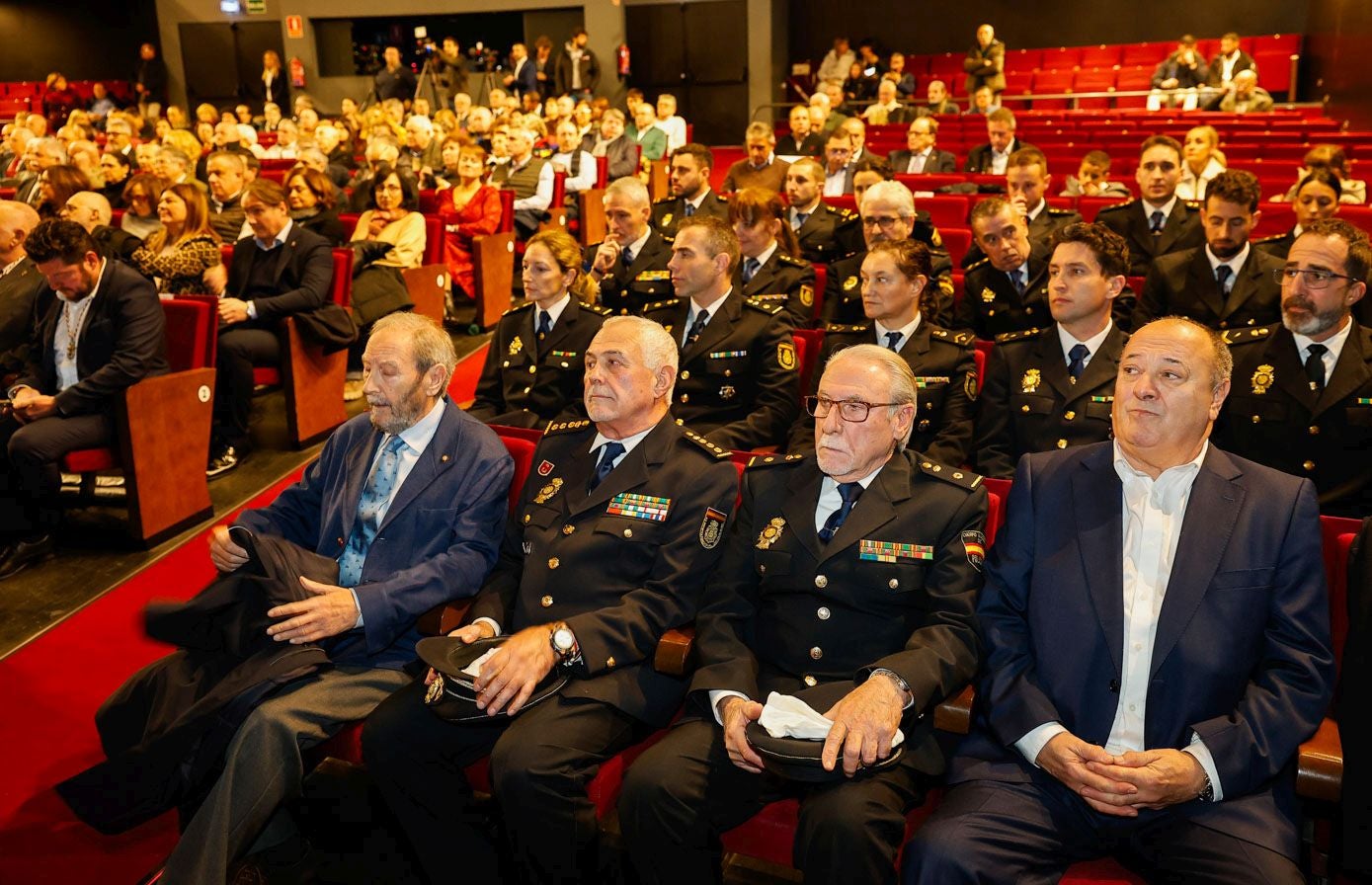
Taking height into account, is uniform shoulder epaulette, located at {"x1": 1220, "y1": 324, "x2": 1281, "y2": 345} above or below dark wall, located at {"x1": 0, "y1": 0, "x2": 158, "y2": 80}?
below

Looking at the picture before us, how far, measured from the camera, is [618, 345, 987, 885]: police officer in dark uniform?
1.67 metres

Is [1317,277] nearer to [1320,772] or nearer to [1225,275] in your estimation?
[1225,275]

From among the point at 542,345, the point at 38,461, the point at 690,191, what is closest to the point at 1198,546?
the point at 542,345

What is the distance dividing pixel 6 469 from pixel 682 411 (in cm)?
229

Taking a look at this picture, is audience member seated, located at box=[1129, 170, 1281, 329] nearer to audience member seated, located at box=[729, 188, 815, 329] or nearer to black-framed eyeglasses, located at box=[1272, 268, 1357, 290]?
black-framed eyeglasses, located at box=[1272, 268, 1357, 290]

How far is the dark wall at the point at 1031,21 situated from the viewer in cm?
1242

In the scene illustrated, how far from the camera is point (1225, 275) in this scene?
140 inches

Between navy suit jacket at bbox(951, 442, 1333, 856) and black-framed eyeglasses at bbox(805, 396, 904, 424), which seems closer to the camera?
navy suit jacket at bbox(951, 442, 1333, 856)

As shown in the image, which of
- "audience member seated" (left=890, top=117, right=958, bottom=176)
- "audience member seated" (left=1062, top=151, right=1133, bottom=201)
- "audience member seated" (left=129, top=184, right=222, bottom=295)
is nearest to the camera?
"audience member seated" (left=129, top=184, right=222, bottom=295)

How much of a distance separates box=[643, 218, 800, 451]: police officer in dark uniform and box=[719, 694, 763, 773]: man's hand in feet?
4.27

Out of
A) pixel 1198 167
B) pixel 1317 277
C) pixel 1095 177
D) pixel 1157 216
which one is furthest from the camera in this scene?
pixel 1095 177

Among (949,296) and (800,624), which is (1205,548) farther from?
(949,296)

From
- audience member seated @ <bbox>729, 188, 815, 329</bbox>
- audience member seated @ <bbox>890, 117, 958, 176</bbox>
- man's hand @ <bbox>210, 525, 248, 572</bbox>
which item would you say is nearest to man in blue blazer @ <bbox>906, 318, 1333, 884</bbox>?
man's hand @ <bbox>210, 525, 248, 572</bbox>

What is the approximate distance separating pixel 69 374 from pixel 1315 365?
379 cm
